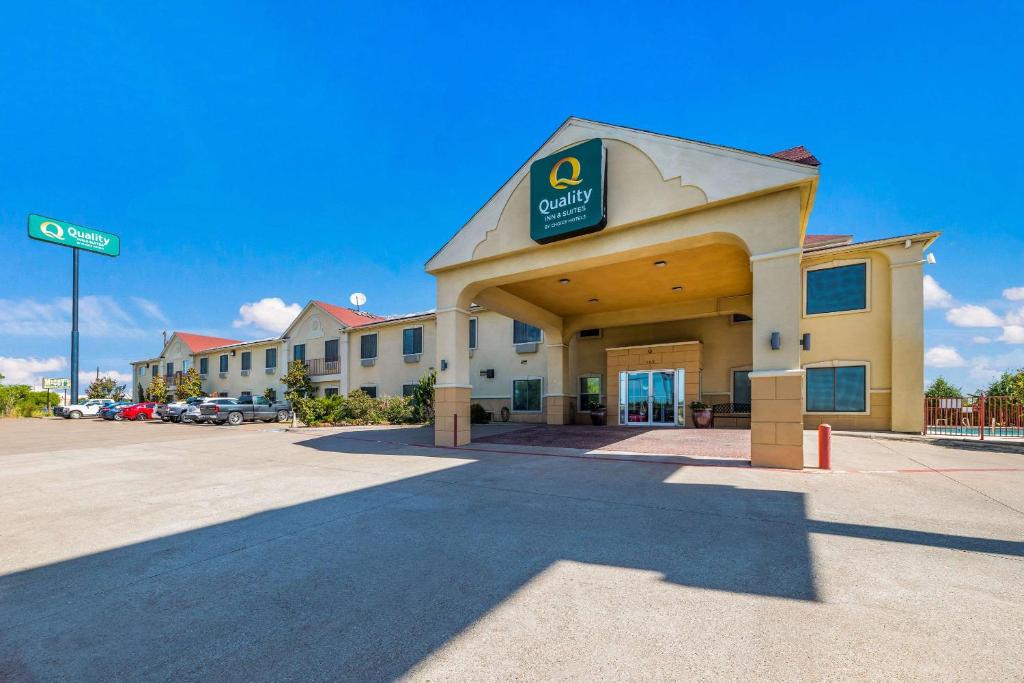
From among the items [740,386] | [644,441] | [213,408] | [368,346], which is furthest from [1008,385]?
[213,408]

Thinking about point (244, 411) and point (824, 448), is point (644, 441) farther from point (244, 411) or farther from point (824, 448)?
point (244, 411)

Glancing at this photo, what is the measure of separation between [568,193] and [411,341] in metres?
16.9

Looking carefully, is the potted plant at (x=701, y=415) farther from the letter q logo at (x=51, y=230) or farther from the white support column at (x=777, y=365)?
the letter q logo at (x=51, y=230)

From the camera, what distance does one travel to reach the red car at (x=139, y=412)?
30250 millimetres

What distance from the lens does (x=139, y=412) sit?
30.5 m

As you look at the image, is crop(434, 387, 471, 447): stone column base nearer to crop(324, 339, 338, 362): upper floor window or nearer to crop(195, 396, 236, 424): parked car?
crop(195, 396, 236, 424): parked car

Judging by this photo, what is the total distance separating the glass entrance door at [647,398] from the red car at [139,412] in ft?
102

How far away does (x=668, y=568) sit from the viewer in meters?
3.86

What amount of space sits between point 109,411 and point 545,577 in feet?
128

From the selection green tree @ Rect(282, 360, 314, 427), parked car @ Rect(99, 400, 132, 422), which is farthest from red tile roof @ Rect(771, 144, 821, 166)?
parked car @ Rect(99, 400, 132, 422)

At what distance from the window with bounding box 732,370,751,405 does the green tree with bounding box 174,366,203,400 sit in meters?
40.3

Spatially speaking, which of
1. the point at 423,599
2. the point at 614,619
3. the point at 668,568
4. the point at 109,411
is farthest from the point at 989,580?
the point at 109,411

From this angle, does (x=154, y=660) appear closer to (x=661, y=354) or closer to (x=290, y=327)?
(x=661, y=354)

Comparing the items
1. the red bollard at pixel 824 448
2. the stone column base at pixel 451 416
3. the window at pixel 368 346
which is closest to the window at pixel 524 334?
the stone column base at pixel 451 416
